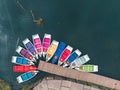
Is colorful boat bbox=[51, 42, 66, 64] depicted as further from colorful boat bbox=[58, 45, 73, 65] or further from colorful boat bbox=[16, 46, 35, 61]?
colorful boat bbox=[16, 46, 35, 61]

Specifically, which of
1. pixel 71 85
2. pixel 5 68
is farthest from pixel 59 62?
pixel 5 68

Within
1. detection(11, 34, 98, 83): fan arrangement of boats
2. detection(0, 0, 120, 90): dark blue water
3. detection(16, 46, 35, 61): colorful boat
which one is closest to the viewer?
detection(11, 34, 98, 83): fan arrangement of boats

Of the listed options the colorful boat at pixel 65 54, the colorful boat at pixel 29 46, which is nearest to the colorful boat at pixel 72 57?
the colorful boat at pixel 65 54

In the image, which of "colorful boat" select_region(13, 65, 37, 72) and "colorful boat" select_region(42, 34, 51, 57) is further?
"colorful boat" select_region(42, 34, 51, 57)

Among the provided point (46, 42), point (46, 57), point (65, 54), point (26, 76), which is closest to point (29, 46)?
point (46, 42)

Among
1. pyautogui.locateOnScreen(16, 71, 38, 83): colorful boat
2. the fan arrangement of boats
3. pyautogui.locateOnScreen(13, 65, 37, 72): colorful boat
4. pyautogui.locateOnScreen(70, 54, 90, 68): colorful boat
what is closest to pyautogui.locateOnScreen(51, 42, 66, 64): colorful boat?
the fan arrangement of boats

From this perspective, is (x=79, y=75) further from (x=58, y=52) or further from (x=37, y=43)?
(x=37, y=43)

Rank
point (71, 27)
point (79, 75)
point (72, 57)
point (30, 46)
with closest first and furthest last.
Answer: point (79, 75), point (72, 57), point (30, 46), point (71, 27)
